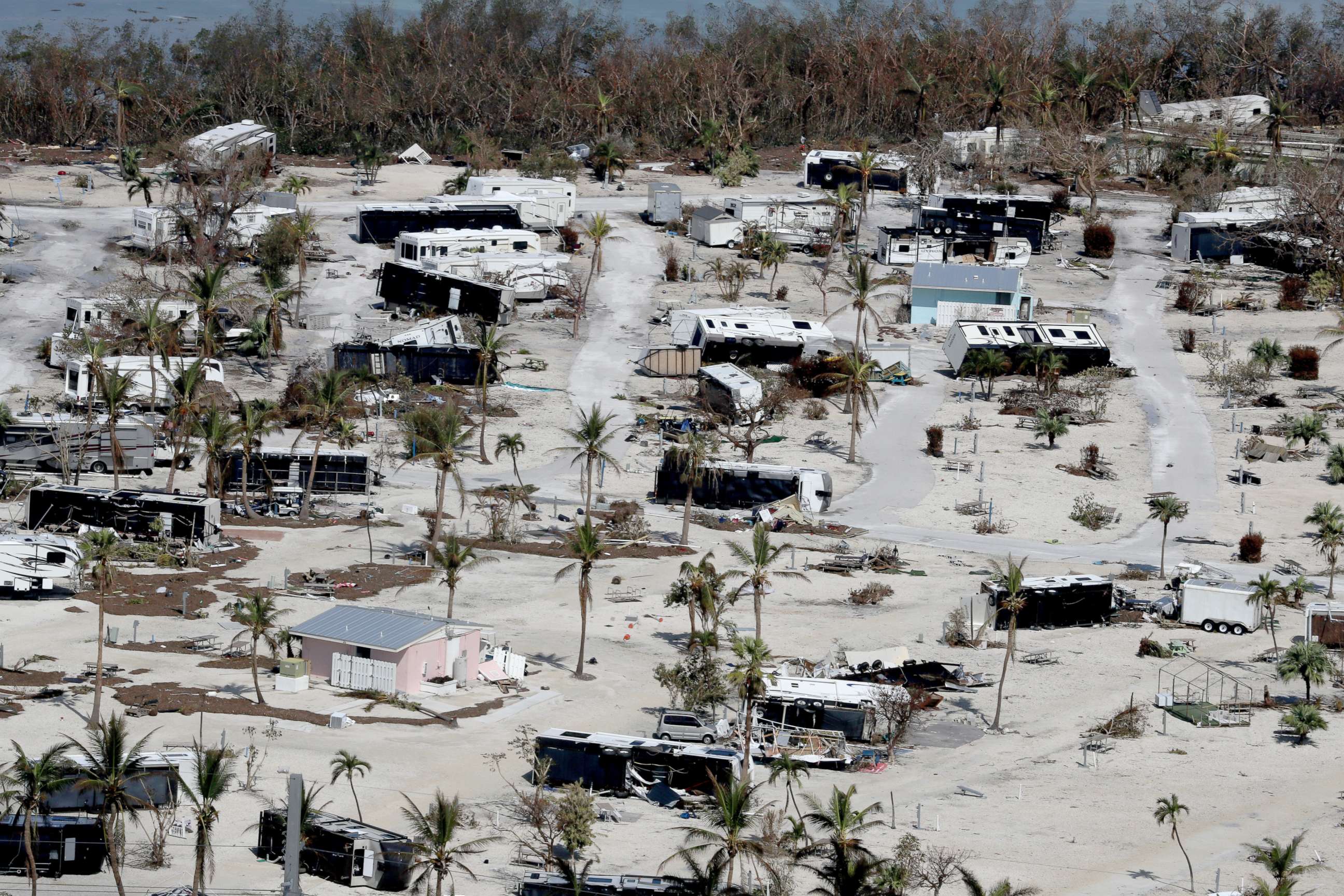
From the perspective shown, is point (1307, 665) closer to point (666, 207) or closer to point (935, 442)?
point (935, 442)

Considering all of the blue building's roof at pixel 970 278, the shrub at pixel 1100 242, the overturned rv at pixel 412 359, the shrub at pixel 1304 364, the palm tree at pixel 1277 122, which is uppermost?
the palm tree at pixel 1277 122

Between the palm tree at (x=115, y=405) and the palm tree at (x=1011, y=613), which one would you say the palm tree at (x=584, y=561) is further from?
the palm tree at (x=115, y=405)

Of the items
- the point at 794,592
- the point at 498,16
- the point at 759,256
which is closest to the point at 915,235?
the point at 759,256

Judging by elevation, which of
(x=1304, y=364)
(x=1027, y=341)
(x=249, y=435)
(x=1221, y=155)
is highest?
(x=1221, y=155)

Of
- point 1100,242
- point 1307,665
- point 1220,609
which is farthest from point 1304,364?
point 1307,665

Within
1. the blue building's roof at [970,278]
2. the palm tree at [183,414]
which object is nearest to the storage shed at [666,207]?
the blue building's roof at [970,278]

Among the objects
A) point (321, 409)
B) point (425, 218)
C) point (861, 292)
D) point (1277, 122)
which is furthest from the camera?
point (1277, 122)
